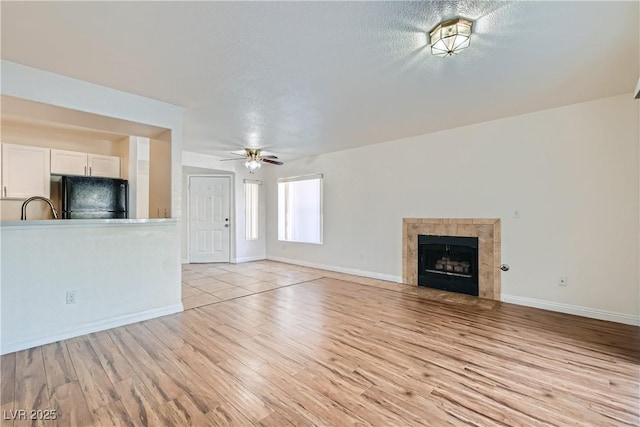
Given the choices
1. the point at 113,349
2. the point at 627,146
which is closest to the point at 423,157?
the point at 627,146

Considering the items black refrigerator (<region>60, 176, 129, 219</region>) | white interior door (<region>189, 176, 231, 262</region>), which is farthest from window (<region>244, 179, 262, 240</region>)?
black refrigerator (<region>60, 176, 129, 219</region>)

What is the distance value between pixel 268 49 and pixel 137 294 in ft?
9.76

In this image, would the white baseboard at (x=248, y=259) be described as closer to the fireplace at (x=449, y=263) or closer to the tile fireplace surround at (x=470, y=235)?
the tile fireplace surround at (x=470, y=235)

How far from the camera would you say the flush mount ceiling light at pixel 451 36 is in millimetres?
1944

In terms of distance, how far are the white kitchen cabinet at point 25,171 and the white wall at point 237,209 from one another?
2.60 metres

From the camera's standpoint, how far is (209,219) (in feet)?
23.9

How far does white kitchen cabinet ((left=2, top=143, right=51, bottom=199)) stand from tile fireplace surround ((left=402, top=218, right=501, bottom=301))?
5650 millimetres

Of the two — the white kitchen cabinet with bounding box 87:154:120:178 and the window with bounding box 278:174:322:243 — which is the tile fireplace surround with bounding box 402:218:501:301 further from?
the white kitchen cabinet with bounding box 87:154:120:178

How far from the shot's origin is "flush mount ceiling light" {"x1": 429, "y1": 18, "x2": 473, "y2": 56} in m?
1.94

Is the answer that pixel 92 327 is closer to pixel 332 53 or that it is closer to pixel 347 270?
pixel 332 53

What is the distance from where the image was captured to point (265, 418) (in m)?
1.71

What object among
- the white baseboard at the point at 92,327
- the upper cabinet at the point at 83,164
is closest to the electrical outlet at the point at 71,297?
Answer: the white baseboard at the point at 92,327

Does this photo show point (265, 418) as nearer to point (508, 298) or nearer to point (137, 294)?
point (137, 294)

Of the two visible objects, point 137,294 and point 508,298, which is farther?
point 508,298
